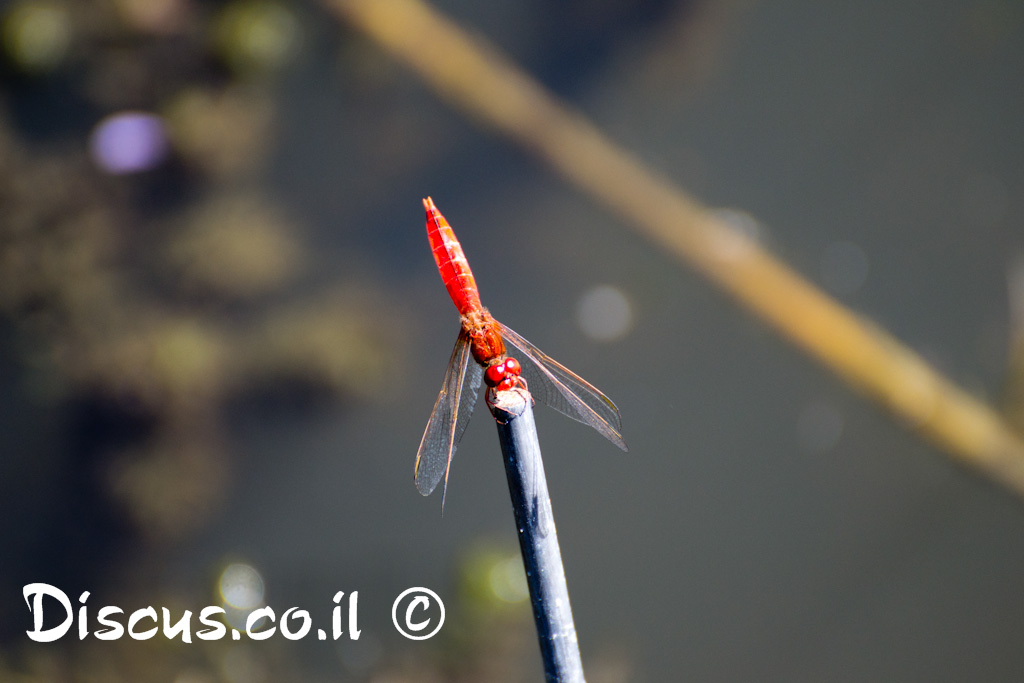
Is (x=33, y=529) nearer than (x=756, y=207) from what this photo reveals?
Yes

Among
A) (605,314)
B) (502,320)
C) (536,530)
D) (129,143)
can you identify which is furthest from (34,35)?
(536,530)

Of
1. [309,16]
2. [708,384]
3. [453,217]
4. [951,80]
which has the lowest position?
[708,384]

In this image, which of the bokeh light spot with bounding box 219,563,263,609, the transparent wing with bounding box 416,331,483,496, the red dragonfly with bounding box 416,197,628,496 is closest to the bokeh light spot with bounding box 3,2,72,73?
the bokeh light spot with bounding box 219,563,263,609

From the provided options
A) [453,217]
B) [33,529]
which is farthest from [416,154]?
[33,529]

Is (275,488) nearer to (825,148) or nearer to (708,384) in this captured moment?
(708,384)

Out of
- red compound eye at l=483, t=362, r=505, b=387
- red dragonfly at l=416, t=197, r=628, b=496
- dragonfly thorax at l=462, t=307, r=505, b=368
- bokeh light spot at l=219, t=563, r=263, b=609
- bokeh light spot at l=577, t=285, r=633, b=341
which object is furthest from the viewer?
bokeh light spot at l=577, t=285, r=633, b=341

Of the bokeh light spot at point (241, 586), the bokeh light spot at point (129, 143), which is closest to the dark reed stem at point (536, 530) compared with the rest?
the bokeh light spot at point (241, 586)

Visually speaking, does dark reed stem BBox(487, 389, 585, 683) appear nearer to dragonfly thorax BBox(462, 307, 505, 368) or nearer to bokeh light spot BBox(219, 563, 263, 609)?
dragonfly thorax BBox(462, 307, 505, 368)

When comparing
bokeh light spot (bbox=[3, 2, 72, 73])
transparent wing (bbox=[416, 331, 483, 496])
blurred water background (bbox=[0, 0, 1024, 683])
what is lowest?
A: transparent wing (bbox=[416, 331, 483, 496])

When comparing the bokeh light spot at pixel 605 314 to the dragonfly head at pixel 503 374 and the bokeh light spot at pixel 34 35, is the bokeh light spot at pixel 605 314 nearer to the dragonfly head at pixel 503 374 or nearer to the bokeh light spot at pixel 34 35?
the dragonfly head at pixel 503 374
